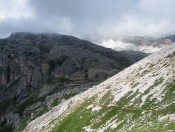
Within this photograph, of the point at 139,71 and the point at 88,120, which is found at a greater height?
the point at 139,71

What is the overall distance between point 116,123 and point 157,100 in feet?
31.4

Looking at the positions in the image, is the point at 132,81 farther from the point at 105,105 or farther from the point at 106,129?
the point at 106,129

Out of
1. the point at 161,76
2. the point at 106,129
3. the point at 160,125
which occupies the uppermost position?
the point at 161,76

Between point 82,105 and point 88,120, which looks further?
point 82,105

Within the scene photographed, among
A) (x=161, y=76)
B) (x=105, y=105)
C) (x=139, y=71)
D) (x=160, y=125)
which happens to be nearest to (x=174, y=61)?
(x=161, y=76)

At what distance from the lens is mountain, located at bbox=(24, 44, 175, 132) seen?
63.3 metres

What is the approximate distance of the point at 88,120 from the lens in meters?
82.1

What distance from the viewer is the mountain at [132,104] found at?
208 feet

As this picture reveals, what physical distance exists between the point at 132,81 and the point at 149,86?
40.2 feet

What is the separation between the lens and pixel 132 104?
74.8 meters

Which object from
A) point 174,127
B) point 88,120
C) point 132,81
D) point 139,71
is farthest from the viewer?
point 139,71

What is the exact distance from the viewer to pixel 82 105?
97.2 meters

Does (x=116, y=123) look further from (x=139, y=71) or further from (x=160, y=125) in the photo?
(x=139, y=71)

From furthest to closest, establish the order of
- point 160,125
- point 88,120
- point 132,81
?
1. point 132,81
2. point 88,120
3. point 160,125
